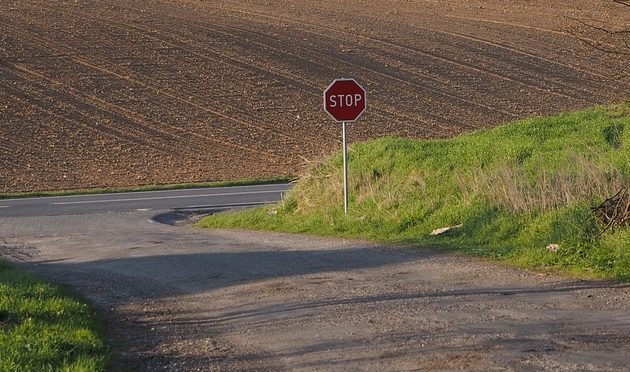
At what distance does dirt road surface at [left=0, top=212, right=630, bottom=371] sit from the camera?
8.16 metres

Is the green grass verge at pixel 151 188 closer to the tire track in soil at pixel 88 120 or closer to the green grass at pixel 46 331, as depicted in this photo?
the tire track in soil at pixel 88 120

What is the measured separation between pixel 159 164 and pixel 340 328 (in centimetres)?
2611

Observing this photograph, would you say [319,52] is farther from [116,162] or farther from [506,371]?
[506,371]

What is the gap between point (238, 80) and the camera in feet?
141

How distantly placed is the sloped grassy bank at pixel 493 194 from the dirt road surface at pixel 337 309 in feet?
2.99

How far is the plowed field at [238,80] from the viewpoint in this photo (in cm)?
3588

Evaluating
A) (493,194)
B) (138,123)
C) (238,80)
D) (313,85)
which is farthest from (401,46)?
(493,194)

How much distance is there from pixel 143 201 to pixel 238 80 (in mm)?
16405

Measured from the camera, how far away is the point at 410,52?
48.6 meters

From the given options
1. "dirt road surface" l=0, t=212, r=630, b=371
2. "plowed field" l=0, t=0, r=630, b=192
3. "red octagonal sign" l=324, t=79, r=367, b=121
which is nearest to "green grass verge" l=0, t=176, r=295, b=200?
"plowed field" l=0, t=0, r=630, b=192

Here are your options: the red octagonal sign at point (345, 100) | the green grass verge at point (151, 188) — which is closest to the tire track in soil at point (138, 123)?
the green grass verge at point (151, 188)

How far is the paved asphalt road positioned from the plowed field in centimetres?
312

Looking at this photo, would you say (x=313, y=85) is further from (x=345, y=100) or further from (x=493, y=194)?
(x=493, y=194)

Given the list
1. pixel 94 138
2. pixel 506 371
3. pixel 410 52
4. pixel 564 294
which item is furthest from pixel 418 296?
pixel 410 52
